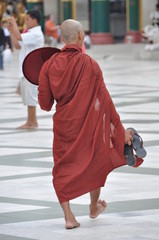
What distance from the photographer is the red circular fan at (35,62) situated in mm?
6762

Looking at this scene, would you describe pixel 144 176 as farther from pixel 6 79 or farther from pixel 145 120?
pixel 6 79

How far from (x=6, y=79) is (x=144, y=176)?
14.2m

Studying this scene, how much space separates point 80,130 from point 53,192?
1.48 metres

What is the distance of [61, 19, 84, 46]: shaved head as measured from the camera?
6.44m

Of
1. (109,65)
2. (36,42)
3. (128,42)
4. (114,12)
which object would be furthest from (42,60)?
(114,12)

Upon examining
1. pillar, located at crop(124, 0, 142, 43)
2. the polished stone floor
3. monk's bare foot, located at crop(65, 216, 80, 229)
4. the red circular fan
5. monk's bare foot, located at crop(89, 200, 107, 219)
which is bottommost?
pillar, located at crop(124, 0, 142, 43)

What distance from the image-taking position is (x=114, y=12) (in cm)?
4697

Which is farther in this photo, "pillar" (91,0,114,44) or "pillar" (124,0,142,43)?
"pillar" (91,0,114,44)

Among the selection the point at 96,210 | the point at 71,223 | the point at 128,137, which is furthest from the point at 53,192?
the point at 128,137

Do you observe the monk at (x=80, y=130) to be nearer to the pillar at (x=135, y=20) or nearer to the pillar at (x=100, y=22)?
the pillar at (x=135, y=20)

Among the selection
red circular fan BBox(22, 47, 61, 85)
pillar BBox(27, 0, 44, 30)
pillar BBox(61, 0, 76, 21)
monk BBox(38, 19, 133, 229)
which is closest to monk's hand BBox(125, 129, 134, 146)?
monk BBox(38, 19, 133, 229)

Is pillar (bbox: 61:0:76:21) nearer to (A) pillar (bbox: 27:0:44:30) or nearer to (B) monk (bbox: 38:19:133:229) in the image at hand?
(A) pillar (bbox: 27:0:44:30)

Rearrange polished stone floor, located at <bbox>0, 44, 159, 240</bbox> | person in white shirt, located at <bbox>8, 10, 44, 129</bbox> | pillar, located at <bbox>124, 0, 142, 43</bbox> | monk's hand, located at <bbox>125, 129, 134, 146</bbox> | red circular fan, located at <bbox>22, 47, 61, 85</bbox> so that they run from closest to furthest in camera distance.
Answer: polished stone floor, located at <bbox>0, 44, 159, 240</bbox> → monk's hand, located at <bbox>125, 129, 134, 146</bbox> → red circular fan, located at <bbox>22, 47, 61, 85</bbox> → person in white shirt, located at <bbox>8, 10, 44, 129</bbox> → pillar, located at <bbox>124, 0, 142, 43</bbox>

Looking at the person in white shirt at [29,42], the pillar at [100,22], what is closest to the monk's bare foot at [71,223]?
the person in white shirt at [29,42]
